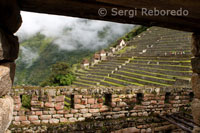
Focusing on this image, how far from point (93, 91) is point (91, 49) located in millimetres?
65032

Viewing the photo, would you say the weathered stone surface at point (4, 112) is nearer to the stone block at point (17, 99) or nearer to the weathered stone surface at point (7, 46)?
the weathered stone surface at point (7, 46)

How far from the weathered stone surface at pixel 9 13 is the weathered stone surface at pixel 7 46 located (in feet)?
0.29

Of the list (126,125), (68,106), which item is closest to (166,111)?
(126,125)

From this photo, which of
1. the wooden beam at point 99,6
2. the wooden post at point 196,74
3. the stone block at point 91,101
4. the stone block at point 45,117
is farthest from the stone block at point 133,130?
the wooden beam at point 99,6

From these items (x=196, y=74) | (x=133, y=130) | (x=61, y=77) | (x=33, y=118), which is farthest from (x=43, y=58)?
(x=196, y=74)

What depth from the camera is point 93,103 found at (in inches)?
168

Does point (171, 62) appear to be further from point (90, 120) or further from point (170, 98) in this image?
point (90, 120)

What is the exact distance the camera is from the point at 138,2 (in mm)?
1409

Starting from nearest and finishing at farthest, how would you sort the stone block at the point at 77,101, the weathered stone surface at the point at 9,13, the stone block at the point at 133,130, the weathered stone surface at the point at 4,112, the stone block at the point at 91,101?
1. the weathered stone surface at the point at 9,13
2. the weathered stone surface at the point at 4,112
3. the stone block at the point at 77,101
4. the stone block at the point at 91,101
5. the stone block at the point at 133,130

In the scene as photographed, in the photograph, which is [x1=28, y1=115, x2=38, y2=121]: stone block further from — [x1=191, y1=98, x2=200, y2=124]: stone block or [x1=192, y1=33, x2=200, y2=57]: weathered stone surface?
[x1=192, y1=33, x2=200, y2=57]: weathered stone surface

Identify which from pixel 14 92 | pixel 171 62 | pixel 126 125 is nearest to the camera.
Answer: pixel 14 92

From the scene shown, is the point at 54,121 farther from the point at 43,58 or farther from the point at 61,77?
the point at 43,58

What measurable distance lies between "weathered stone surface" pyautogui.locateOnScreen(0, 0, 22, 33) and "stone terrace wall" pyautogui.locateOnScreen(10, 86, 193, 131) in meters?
2.69

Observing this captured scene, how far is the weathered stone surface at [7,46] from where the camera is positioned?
1366 mm
